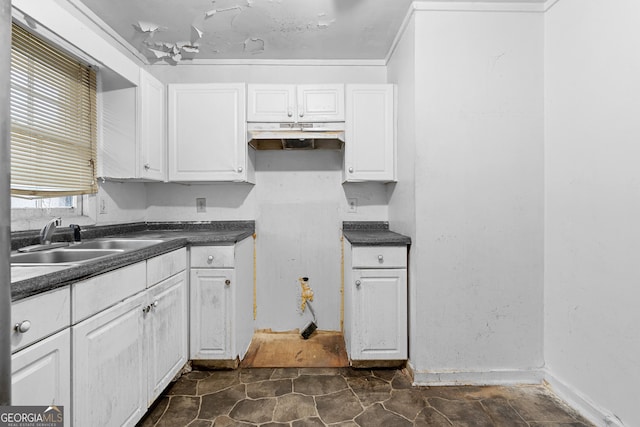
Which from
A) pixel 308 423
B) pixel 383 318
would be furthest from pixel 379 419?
pixel 383 318

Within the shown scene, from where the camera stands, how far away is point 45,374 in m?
1.04

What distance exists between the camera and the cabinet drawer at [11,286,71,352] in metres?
0.94

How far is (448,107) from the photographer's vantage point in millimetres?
2047

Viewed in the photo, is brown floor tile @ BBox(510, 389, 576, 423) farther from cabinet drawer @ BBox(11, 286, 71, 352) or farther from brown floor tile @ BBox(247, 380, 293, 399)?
cabinet drawer @ BBox(11, 286, 71, 352)

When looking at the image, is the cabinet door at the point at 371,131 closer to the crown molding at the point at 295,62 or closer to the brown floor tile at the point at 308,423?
the crown molding at the point at 295,62

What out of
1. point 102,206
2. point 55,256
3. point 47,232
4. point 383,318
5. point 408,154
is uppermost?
point 408,154

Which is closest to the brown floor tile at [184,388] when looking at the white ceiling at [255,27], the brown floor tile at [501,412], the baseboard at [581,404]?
the brown floor tile at [501,412]

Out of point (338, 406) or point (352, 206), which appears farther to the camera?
point (352, 206)

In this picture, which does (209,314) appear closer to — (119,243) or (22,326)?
(119,243)

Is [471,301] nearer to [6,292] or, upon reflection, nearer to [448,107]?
[448,107]

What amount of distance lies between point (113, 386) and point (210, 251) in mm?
963

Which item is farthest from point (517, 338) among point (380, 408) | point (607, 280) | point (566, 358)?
point (380, 408)

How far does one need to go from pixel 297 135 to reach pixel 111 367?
1.80 meters

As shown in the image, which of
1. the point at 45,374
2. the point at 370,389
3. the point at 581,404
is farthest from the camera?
the point at 370,389
